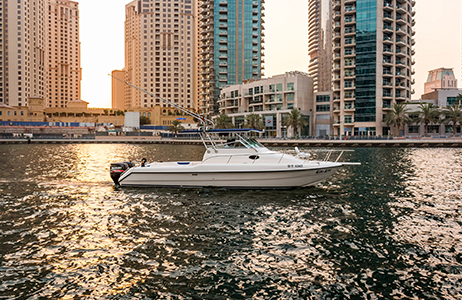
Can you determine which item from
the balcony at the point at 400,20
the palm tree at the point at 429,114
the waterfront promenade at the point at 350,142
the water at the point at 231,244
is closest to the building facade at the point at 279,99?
the waterfront promenade at the point at 350,142

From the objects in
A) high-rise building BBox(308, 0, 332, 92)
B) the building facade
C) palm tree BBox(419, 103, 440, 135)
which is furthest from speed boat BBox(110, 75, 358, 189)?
high-rise building BBox(308, 0, 332, 92)

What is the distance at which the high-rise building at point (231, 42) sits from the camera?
137 m

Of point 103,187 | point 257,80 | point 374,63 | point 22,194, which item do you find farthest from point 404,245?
point 257,80

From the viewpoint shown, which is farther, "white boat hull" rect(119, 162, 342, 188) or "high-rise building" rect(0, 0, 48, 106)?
"high-rise building" rect(0, 0, 48, 106)

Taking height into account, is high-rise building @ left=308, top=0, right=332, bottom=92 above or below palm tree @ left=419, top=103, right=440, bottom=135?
above

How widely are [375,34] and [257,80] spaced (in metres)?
39.4

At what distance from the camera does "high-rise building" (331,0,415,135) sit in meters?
96.4

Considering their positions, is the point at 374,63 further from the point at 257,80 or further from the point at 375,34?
the point at 257,80

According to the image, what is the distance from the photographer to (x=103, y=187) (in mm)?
22406

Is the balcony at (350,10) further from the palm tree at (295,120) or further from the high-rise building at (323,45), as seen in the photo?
the high-rise building at (323,45)

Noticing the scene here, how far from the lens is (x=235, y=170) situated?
63.3 feet

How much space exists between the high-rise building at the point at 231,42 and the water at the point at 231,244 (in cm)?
12086

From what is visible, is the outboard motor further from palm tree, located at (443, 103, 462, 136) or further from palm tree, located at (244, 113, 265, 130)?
palm tree, located at (443, 103, 462, 136)

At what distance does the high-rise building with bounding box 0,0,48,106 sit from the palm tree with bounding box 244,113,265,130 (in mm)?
132275
